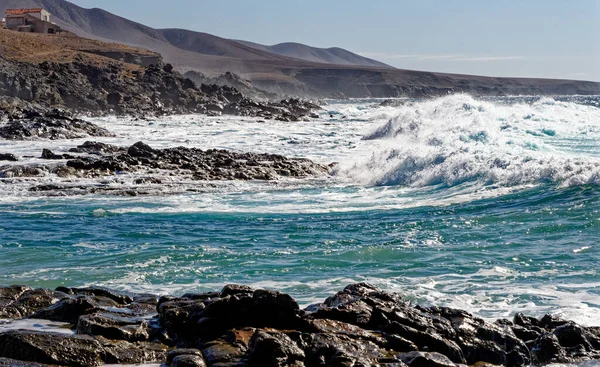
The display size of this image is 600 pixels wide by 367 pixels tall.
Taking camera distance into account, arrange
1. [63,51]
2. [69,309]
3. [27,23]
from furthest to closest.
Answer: [27,23] → [63,51] → [69,309]

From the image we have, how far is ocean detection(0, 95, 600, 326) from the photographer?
31.2 feet

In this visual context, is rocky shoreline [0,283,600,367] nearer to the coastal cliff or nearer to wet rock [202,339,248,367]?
wet rock [202,339,248,367]

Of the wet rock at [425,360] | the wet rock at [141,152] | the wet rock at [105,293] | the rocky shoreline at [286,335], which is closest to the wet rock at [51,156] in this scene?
the wet rock at [141,152]

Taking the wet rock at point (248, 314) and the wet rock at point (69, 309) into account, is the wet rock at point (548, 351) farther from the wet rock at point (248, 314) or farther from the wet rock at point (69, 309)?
the wet rock at point (69, 309)

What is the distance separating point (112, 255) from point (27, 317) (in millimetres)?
4064

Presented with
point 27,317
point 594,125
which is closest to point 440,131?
point 594,125

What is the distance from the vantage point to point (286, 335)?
6.05 m

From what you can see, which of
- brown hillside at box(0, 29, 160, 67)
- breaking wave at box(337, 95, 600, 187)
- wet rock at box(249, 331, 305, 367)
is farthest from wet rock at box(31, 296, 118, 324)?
brown hillside at box(0, 29, 160, 67)

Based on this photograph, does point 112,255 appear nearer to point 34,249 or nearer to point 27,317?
point 34,249

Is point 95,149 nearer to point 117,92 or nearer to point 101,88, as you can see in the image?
point 117,92

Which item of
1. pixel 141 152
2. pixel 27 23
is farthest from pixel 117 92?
pixel 27 23

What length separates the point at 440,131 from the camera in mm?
29141

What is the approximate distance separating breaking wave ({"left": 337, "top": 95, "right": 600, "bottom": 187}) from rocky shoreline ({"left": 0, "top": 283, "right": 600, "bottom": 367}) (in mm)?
10715

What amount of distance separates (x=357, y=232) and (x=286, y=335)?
7311 mm
